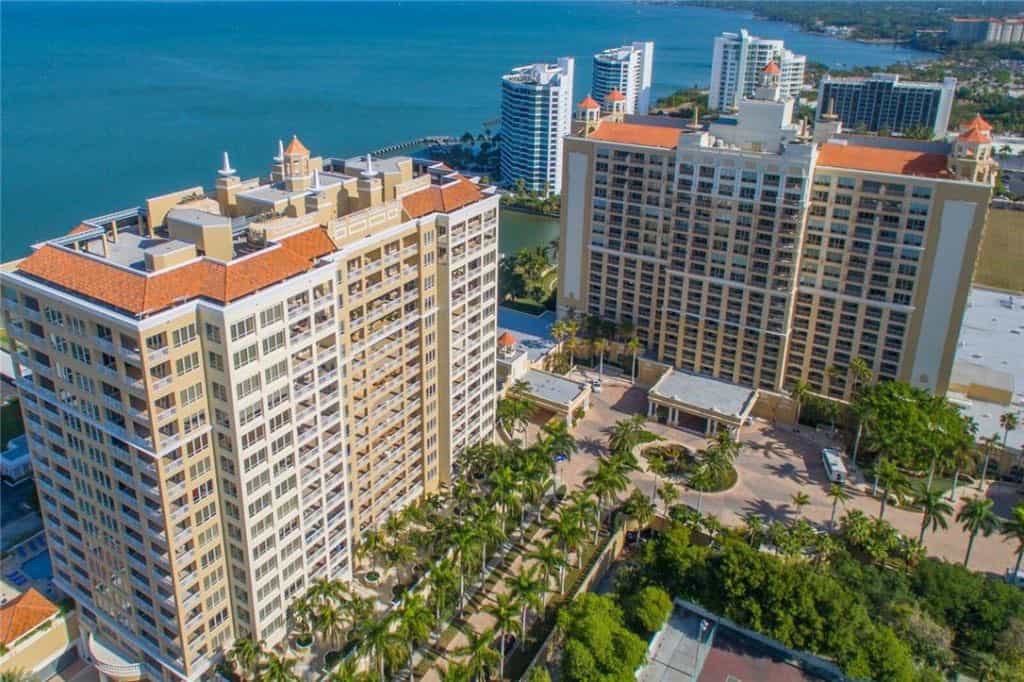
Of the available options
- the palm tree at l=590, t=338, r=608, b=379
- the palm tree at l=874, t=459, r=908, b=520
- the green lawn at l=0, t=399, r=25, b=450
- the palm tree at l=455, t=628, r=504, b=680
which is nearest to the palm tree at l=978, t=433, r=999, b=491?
the palm tree at l=874, t=459, r=908, b=520

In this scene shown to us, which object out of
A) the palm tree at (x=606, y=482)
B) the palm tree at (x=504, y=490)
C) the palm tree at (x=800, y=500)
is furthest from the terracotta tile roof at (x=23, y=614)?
the palm tree at (x=800, y=500)

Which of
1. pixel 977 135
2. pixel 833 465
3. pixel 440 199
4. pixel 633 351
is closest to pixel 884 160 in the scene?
pixel 977 135

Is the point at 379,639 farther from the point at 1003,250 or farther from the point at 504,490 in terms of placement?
the point at 1003,250

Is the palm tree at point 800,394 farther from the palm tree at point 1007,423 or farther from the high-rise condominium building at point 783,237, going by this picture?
the palm tree at point 1007,423

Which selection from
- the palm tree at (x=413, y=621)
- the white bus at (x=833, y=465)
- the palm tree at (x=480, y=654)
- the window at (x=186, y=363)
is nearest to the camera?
the window at (x=186, y=363)

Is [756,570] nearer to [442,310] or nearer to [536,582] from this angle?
[536,582]

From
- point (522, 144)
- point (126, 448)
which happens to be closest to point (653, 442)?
point (126, 448)

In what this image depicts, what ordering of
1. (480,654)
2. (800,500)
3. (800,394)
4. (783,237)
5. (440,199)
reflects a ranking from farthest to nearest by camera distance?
1. (800,394)
2. (783,237)
3. (800,500)
4. (440,199)
5. (480,654)
